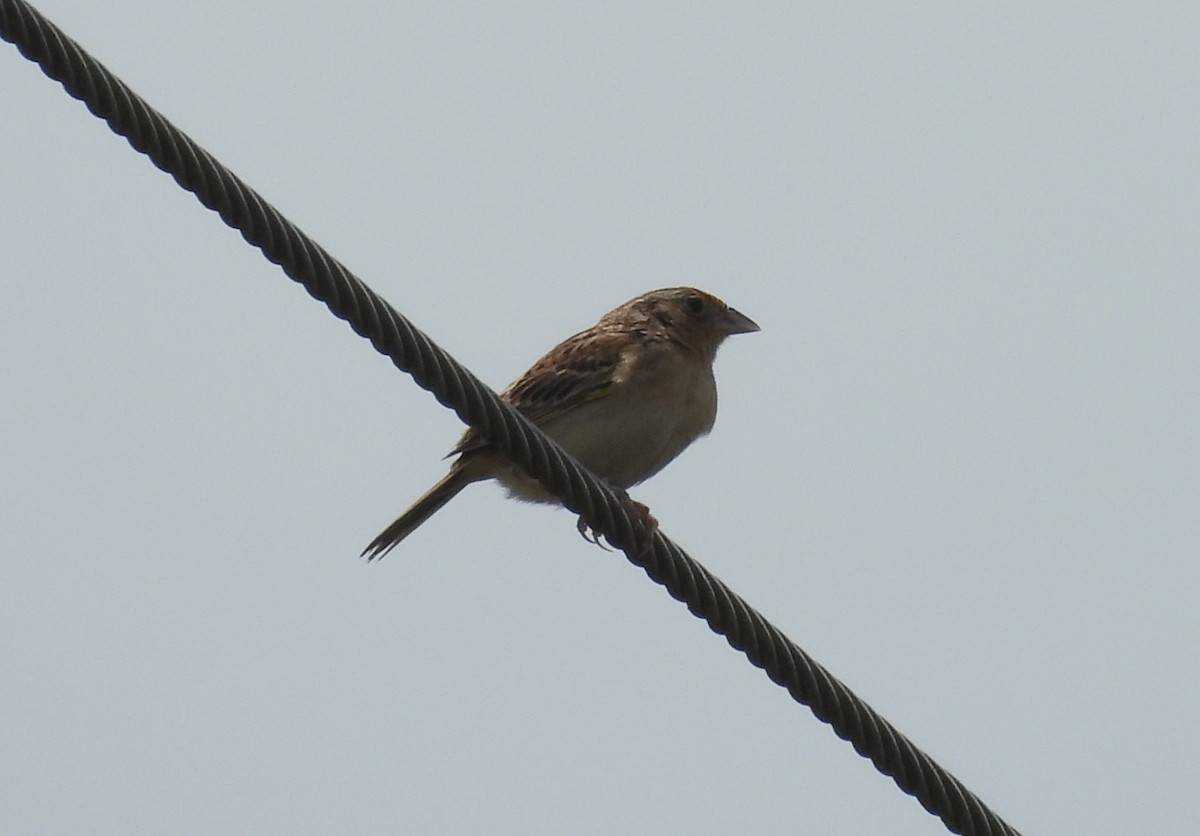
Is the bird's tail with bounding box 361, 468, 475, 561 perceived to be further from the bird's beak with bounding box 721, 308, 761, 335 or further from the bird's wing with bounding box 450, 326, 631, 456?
the bird's beak with bounding box 721, 308, 761, 335

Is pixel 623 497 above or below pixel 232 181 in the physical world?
above

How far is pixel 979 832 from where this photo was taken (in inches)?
214

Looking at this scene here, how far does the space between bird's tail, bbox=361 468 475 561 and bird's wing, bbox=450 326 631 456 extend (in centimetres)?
12

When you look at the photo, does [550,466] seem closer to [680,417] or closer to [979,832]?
[979,832]

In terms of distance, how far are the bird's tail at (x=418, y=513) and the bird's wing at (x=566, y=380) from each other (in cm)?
12

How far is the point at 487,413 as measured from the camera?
16.5 feet

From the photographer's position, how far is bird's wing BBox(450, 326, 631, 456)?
25.8ft

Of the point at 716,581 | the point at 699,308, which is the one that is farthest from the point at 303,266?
the point at 699,308

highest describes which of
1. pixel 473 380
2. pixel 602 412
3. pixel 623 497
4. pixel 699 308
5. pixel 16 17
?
pixel 699 308

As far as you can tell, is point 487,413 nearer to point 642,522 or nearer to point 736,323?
point 642,522

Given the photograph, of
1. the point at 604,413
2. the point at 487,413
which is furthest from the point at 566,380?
the point at 487,413

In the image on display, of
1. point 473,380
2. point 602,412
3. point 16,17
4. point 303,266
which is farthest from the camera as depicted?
point 602,412

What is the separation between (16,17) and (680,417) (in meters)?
4.08

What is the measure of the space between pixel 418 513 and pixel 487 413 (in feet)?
9.80
